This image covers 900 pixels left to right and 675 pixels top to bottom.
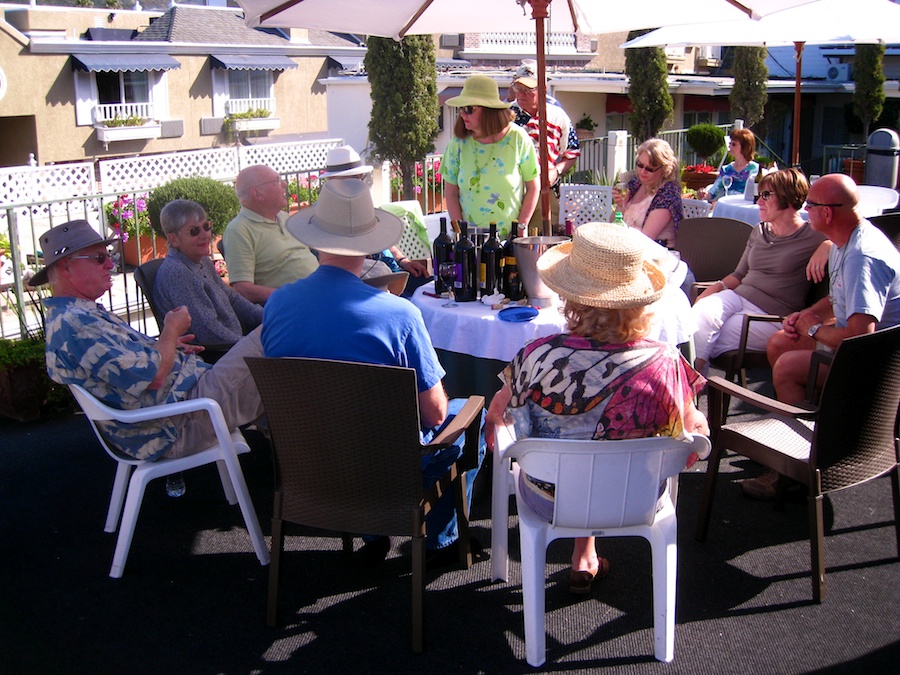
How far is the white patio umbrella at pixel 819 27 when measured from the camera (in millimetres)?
5871

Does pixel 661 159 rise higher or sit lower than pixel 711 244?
higher

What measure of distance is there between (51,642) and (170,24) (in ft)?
106

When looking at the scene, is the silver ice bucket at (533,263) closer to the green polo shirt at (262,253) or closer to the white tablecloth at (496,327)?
the white tablecloth at (496,327)

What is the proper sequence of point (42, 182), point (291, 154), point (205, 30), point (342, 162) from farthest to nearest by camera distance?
point (205, 30) < point (291, 154) < point (42, 182) < point (342, 162)

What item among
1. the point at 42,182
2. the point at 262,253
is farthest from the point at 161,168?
the point at 262,253

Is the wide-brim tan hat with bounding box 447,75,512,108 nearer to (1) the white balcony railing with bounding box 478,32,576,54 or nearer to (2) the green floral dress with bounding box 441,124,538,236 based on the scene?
(2) the green floral dress with bounding box 441,124,538,236

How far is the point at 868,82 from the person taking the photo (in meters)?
23.0

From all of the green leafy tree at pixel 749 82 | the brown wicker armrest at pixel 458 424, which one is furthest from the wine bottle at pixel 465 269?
the green leafy tree at pixel 749 82

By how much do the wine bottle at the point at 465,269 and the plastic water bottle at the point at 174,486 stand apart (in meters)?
1.44

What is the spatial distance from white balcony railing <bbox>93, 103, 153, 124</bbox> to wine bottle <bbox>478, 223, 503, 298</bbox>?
27.9m

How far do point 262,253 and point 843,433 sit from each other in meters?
2.79

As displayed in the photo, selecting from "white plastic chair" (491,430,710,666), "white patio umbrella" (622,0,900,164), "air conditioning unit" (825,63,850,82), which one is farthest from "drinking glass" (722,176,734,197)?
"air conditioning unit" (825,63,850,82)

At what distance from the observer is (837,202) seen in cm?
332

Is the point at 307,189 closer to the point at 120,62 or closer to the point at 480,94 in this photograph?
the point at 480,94
